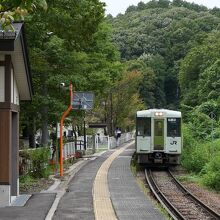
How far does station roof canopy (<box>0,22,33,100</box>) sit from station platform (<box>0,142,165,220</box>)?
313 cm

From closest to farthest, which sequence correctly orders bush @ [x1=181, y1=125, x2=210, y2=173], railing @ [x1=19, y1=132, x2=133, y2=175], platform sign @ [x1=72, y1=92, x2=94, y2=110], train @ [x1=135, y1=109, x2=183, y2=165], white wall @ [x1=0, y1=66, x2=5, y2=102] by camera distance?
1. white wall @ [x1=0, y1=66, x2=5, y2=102]
2. railing @ [x1=19, y1=132, x2=133, y2=175]
3. platform sign @ [x1=72, y1=92, x2=94, y2=110]
4. bush @ [x1=181, y1=125, x2=210, y2=173]
5. train @ [x1=135, y1=109, x2=183, y2=165]

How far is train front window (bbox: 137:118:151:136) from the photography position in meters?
25.9

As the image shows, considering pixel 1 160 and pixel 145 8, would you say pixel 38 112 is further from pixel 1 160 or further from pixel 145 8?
pixel 145 8

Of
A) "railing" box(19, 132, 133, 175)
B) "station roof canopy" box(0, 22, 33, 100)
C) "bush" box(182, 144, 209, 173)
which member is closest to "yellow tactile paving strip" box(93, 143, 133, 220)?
"railing" box(19, 132, 133, 175)

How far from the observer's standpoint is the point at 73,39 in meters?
20.6

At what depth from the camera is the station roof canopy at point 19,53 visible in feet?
38.1

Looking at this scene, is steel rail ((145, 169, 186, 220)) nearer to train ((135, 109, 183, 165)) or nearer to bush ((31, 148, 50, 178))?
bush ((31, 148, 50, 178))

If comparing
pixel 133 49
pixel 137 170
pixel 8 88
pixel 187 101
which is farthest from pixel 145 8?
pixel 8 88

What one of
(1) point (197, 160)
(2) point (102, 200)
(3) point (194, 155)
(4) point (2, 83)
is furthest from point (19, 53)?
(3) point (194, 155)

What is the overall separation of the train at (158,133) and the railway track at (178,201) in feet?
8.25

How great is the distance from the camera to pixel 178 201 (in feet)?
52.3

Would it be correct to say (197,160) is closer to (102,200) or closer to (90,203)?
(102,200)

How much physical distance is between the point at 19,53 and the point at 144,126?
13844mm

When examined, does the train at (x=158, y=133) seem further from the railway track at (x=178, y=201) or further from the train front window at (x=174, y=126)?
the railway track at (x=178, y=201)
